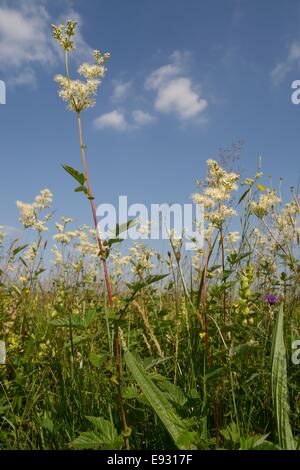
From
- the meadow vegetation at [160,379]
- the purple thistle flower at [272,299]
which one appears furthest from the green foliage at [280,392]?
the purple thistle flower at [272,299]

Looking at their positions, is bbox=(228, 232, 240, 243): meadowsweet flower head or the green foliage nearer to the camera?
the green foliage

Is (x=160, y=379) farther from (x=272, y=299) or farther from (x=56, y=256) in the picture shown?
(x=56, y=256)

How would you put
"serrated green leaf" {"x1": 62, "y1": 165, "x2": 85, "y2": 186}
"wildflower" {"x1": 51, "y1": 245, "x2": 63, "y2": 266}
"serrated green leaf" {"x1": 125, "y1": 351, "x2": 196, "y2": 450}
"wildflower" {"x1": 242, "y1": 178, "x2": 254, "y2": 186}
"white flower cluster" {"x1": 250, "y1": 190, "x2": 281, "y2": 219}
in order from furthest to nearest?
"wildflower" {"x1": 51, "y1": 245, "x2": 63, "y2": 266} < "white flower cluster" {"x1": 250, "y1": 190, "x2": 281, "y2": 219} < "wildflower" {"x1": 242, "y1": 178, "x2": 254, "y2": 186} < "serrated green leaf" {"x1": 62, "y1": 165, "x2": 85, "y2": 186} < "serrated green leaf" {"x1": 125, "y1": 351, "x2": 196, "y2": 450}

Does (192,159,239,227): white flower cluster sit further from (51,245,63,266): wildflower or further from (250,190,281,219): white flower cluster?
(51,245,63,266): wildflower

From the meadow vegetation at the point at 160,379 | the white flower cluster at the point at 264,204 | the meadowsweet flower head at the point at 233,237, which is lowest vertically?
the meadow vegetation at the point at 160,379

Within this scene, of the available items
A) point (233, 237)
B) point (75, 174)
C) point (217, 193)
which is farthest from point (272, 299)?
point (75, 174)

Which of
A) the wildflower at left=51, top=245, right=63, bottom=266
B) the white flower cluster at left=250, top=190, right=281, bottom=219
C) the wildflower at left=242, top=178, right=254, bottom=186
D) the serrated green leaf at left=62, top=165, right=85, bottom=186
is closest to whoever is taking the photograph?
the serrated green leaf at left=62, top=165, right=85, bottom=186

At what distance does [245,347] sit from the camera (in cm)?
149

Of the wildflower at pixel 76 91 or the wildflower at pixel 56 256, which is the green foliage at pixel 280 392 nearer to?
the wildflower at pixel 76 91

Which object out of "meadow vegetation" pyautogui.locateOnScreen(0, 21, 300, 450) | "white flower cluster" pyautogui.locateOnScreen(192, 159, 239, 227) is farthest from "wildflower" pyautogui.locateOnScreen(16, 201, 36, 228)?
"white flower cluster" pyautogui.locateOnScreen(192, 159, 239, 227)

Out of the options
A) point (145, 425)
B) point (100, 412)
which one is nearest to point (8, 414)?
point (100, 412)

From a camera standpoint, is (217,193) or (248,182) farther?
(248,182)
